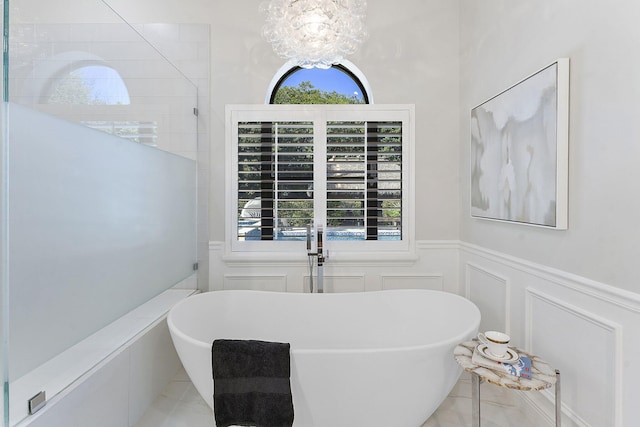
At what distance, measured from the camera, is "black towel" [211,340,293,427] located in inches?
56.1

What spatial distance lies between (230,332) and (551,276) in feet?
6.13

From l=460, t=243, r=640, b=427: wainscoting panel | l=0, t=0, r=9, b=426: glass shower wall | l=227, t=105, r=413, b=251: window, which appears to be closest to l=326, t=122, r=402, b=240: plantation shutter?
l=227, t=105, r=413, b=251: window

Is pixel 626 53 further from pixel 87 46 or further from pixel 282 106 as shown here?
pixel 87 46

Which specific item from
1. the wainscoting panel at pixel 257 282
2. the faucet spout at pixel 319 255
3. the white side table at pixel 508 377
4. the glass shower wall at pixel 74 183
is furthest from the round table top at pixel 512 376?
the glass shower wall at pixel 74 183

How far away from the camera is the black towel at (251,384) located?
1.43m

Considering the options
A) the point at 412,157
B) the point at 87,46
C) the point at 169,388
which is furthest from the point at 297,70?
the point at 169,388

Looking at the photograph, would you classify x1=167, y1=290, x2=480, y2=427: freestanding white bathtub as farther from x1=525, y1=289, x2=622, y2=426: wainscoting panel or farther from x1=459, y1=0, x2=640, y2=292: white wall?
x1=459, y1=0, x2=640, y2=292: white wall

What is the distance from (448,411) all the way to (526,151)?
1.47m

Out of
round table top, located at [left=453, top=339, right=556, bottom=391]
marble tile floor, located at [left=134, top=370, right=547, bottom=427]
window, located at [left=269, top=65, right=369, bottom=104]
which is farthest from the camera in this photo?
window, located at [left=269, top=65, right=369, bottom=104]

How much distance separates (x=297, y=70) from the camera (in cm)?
289

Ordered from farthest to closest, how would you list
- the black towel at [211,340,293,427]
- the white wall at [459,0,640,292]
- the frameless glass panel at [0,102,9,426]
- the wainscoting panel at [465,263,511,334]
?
the wainscoting panel at [465,263,511,334]
the black towel at [211,340,293,427]
the white wall at [459,0,640,292]
the frameless glass panel at [0,102,9,426]

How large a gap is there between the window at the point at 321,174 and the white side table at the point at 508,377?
1.25 metres

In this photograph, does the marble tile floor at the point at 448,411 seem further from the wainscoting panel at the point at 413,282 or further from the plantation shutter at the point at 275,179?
the plantation shutter at the point at 275,179

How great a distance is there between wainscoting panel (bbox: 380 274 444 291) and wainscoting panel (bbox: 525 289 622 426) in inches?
35.6
